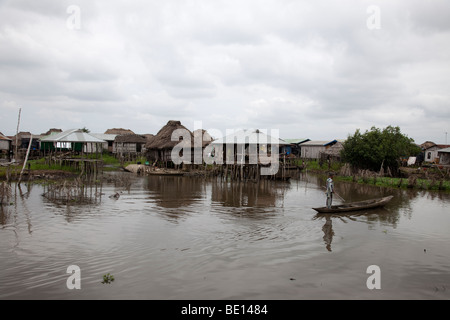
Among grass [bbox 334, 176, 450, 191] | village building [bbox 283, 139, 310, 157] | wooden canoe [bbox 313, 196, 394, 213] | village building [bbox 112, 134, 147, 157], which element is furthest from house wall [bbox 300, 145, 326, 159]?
wooden canoe [bbox 313, 196, 394, 213]

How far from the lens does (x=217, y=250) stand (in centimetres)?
850

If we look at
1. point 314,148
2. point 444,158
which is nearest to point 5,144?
point 314,148

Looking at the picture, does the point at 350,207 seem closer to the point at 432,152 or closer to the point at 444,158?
the point at 444,158

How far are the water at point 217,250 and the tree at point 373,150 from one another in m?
12.5

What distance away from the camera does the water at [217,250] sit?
6363 millimetres

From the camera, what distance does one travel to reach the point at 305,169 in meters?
37.0

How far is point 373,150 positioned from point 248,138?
33.0 feet

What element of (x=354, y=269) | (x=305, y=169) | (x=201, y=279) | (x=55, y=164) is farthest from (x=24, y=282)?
(x=305, y=169)

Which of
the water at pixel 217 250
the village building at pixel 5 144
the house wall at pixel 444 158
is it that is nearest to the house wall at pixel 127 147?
the village building at pixel 5 144

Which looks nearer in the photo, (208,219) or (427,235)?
(427,235)

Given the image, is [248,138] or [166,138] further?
[166,138]

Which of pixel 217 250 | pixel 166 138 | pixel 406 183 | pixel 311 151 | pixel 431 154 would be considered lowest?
pixel 217 250

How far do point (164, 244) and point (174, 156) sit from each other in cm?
2254
